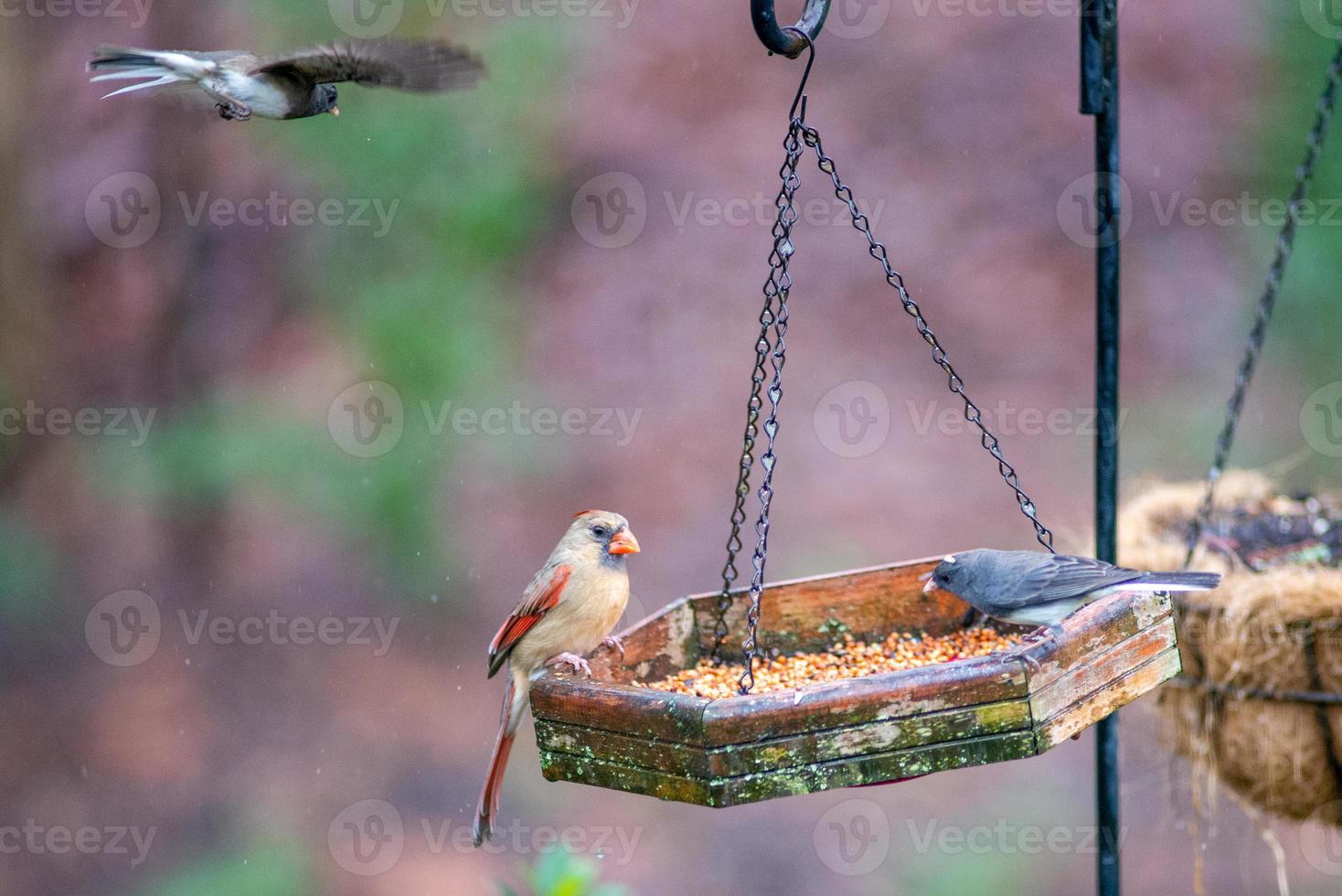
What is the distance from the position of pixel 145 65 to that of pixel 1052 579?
220 cm

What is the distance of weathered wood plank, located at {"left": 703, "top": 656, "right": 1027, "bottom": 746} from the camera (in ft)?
7.81

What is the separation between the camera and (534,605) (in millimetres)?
3256

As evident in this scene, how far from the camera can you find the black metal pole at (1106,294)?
10.1 ft

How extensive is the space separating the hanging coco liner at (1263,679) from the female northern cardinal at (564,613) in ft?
4.57
